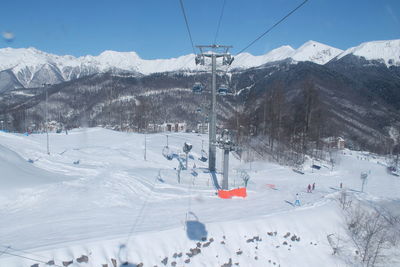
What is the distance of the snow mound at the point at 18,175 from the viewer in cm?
1076

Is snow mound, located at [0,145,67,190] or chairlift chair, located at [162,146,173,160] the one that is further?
chairlift chair, located at [162,146,173,160]

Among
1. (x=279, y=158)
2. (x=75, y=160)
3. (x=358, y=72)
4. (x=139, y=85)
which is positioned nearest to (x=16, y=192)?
(x=75, y=160)

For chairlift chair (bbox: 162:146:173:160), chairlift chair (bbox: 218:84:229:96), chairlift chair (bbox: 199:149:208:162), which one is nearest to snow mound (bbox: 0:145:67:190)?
chairlift chair (bbox: 218:84:229:96)

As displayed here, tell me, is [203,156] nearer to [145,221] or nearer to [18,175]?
[18,175]

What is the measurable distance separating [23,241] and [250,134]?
33.2 metres

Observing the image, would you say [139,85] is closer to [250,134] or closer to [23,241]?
[250,134]

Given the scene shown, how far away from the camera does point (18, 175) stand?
462 inches

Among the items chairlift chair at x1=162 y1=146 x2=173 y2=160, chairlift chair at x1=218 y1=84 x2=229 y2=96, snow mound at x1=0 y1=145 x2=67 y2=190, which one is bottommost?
chairlift chair at x1=162 y1=146 x2=173 y2=160

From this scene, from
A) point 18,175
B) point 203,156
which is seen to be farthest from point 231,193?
point 203,156

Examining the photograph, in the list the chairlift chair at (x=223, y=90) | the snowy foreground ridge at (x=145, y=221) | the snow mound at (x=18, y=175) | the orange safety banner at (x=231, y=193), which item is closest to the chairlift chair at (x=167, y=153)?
the snowy foreground ridge at (x=145, y=221)

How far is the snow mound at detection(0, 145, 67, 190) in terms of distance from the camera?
10.8 m

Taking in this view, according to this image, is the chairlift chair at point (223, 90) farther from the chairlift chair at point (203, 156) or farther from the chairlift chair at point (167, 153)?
the chairlift chair at point (203, 156)

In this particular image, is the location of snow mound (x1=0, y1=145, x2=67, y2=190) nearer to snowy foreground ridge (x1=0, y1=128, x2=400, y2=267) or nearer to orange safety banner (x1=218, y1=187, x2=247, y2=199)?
snowy foreground ridge (x1=0, y1=128, x2=400, y2=267)

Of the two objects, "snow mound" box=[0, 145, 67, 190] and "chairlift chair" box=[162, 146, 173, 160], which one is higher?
"snow mound" box=[0, 145, 67, 190]
